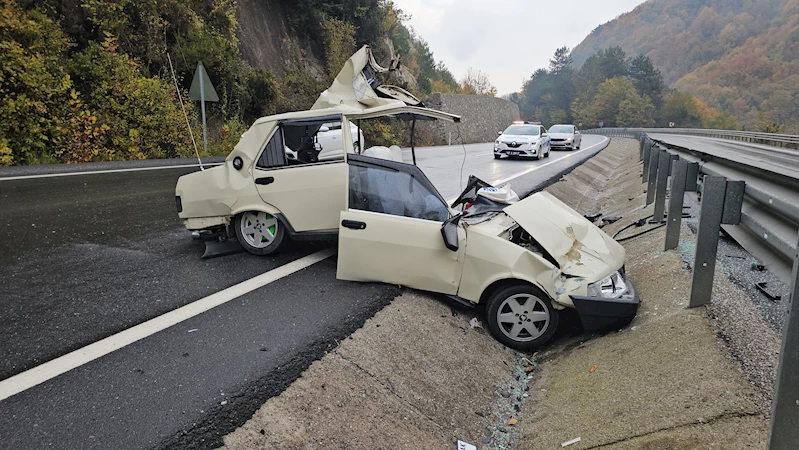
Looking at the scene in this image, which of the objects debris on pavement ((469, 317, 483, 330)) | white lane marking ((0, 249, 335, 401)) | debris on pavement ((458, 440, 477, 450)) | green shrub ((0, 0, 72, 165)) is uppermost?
green shrub ((0, 0, 72, 165))

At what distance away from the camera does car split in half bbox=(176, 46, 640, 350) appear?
4.43m

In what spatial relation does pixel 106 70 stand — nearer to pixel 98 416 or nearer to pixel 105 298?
pixel 105 298

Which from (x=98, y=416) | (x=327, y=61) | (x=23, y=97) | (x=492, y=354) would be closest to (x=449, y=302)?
(x=492, y=354)

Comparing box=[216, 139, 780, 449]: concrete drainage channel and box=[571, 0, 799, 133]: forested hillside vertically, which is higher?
box=[571, 0, 799, 133]: forested hillside

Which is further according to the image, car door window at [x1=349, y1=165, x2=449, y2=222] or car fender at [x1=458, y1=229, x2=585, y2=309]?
car door window at [x1=349, y1=165, x2=449, y2=222]

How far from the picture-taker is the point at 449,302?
4875mm

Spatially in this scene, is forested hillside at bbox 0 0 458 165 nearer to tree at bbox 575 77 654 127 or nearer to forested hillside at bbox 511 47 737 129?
forested hillside at bbox 511 47 737 129

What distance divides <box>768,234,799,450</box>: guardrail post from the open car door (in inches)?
104

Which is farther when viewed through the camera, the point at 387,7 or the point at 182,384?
the point at 387,7

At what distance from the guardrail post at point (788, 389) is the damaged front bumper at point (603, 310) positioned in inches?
75.4

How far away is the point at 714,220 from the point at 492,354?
2.02 m

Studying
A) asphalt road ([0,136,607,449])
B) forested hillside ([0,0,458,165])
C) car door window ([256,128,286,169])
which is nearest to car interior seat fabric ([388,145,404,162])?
car door window ([256,128,286,169])

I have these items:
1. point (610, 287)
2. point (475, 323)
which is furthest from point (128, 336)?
point (610, 287)

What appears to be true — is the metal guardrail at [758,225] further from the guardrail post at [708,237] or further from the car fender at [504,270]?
the car fender at [504,270]
